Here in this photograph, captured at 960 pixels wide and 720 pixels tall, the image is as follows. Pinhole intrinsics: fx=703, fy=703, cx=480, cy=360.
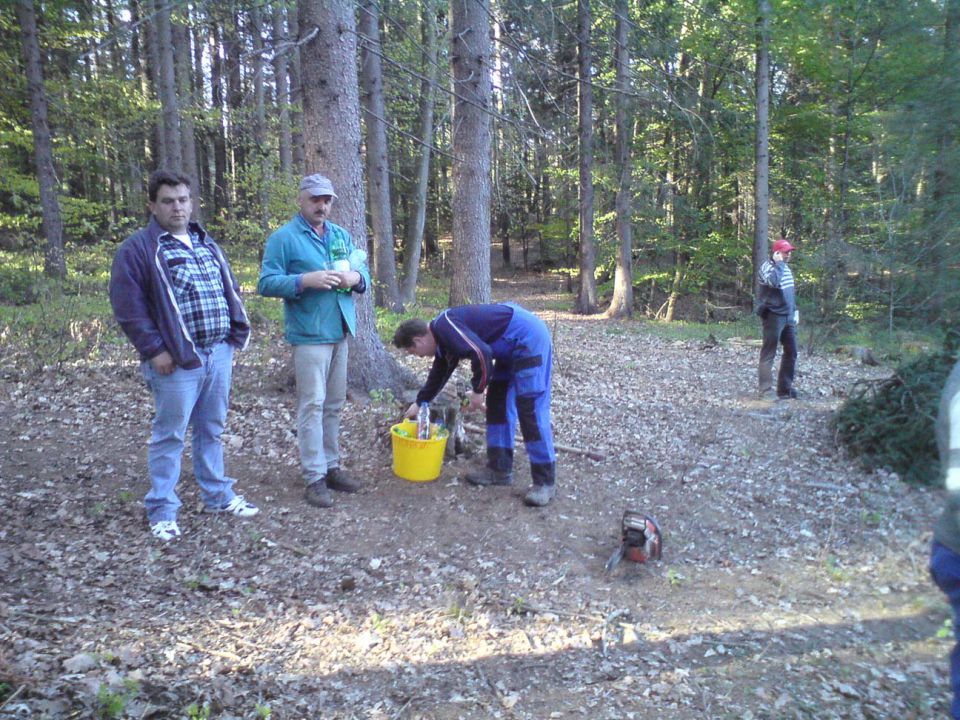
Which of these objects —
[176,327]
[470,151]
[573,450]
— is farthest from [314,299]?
[470,151]

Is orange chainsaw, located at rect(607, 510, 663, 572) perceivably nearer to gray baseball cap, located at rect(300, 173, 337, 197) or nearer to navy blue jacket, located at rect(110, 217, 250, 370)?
navy blue jacket, located at rect(110, 217, 250, 370)

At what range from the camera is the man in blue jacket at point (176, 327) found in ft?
12.6

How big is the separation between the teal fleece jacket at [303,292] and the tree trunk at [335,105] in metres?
1.42

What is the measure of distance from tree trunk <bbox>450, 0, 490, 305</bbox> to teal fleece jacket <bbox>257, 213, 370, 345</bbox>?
13.7 feet

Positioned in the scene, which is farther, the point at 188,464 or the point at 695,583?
the point at 188,464

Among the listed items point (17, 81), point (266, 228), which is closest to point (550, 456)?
point (266, 228)

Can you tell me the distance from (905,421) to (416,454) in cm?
401

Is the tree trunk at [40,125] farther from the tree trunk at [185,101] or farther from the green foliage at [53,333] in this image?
the green foliage at [53,333]

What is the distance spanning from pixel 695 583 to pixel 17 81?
14.5m

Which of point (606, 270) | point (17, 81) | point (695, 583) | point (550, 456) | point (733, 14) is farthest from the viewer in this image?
point (606, 270)

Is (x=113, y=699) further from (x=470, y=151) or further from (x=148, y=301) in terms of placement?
(x=470, y=151)

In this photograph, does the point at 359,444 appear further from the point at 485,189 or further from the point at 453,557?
the point at 485,189

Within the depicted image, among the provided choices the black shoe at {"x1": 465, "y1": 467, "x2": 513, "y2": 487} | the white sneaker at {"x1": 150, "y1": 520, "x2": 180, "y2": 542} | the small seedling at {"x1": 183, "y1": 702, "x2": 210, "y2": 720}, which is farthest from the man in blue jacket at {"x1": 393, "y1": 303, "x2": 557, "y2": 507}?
the small seedling at {"x1": 183, "y1": 702, "x2": 210, "y2": 720}

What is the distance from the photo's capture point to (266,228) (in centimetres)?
1062
